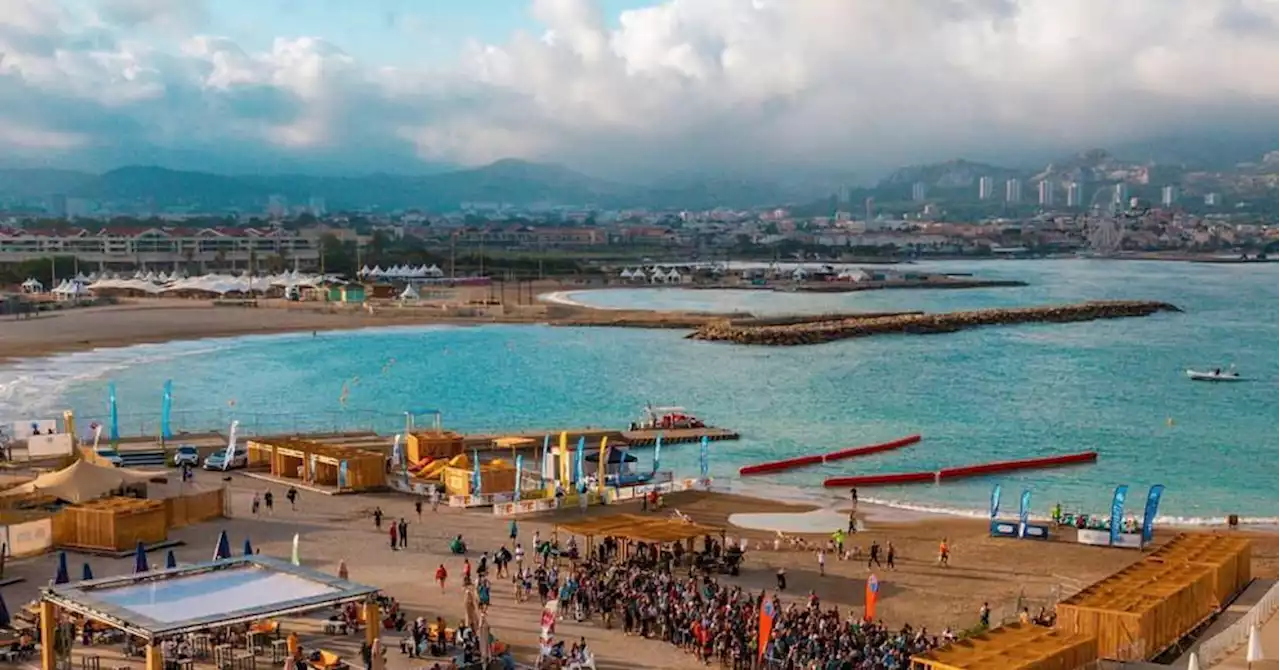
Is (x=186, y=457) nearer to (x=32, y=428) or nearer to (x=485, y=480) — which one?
(x=32, y=428)

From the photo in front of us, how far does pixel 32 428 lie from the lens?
30688 millimetres

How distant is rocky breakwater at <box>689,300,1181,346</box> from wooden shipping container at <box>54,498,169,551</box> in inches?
1890

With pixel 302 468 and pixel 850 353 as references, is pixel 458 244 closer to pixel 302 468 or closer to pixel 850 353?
pixel 850 353

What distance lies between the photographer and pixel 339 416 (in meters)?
40.9

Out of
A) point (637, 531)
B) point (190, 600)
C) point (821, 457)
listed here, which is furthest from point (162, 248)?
point (190, 600)

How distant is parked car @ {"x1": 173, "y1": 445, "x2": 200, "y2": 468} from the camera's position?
2820cm

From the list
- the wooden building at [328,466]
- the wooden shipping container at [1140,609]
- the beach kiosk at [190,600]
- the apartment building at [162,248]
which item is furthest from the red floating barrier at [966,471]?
the apartment building at [162,248]

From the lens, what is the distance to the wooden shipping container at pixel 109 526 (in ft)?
64.4

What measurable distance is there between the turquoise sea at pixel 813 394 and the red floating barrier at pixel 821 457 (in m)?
0.54

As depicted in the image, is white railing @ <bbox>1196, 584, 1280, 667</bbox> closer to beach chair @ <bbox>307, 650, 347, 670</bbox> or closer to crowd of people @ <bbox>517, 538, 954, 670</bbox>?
crowd of people @ <bbox>517, 538, 954, 670</bbox>

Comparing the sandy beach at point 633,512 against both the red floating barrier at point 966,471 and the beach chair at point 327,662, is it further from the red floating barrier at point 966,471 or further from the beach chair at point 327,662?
the red floating barrier at point 966,471

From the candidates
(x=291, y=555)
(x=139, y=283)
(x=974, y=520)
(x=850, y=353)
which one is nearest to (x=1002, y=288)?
(x=850, y=353)

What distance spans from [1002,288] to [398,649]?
4361 inches

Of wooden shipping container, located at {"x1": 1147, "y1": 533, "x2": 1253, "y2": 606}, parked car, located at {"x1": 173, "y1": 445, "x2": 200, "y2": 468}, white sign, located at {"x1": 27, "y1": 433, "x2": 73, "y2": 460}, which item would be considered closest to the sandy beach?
wooden shipping container, located at {"x1": 1147, "y1": 533, "x2": 1253, "y2": 606}
